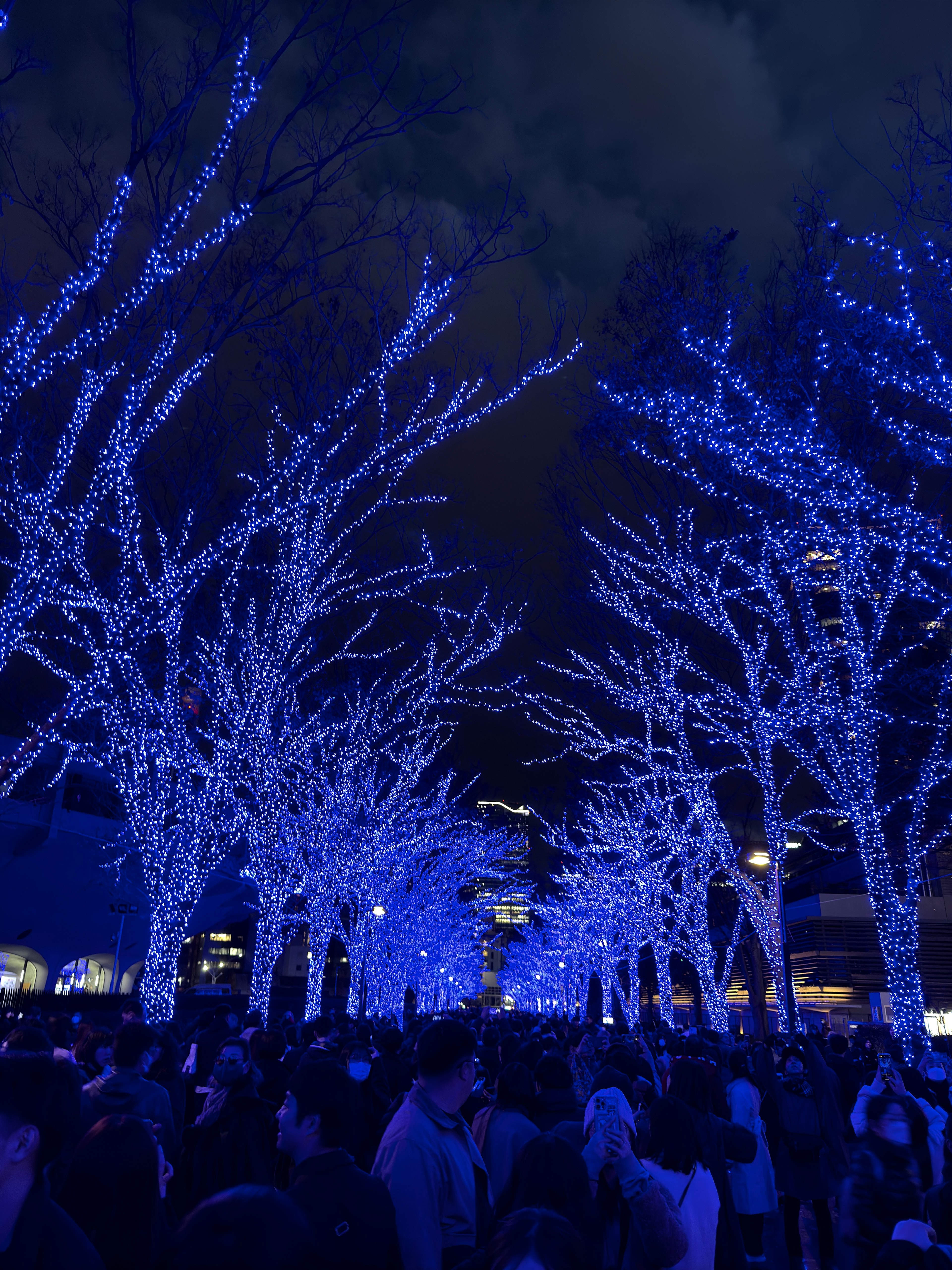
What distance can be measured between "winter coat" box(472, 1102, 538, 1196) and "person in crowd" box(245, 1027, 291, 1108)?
2.37 m

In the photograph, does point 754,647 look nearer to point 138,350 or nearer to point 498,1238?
point 138,350

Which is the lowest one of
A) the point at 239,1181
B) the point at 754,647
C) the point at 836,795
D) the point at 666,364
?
the point at 239,1181

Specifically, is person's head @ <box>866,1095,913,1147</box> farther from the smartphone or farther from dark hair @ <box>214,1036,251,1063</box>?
dark hair @ <box>214,1036,251,1063</box>

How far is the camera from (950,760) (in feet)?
46.8

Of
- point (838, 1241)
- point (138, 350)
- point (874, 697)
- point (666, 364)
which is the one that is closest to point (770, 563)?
point (874, 697)

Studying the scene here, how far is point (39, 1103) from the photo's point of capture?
87.2 inches

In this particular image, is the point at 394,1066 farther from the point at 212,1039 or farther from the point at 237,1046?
the point at 237,1046

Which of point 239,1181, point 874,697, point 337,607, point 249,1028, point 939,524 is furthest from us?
point 337,607

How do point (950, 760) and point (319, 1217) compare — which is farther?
point (950, 760)

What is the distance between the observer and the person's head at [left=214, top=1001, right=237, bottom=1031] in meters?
9.42

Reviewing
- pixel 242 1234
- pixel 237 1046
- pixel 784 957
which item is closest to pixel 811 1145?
pixel 237 1046

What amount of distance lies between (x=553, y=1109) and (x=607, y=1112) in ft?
4.90

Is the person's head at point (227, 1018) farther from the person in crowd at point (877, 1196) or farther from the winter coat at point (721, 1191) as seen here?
the person in crowd at point (877, 1196)

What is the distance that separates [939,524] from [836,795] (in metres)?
4.94
